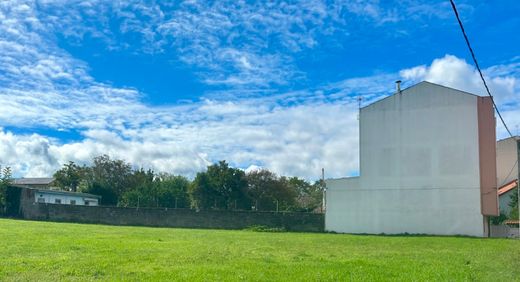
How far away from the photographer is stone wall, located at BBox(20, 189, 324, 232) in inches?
1655

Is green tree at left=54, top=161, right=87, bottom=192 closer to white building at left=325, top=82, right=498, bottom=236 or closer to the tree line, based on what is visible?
the tree line

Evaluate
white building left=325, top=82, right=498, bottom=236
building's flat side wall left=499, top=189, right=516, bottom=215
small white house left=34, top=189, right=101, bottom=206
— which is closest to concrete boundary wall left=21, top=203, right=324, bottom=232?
white building left=325, top=82, right=498, bottom=236

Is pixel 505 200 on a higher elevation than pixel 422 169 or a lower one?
lower

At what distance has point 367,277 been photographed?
10586 millimetres

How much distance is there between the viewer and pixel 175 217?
4447cm

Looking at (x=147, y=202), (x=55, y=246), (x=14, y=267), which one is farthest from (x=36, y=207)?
(x=14, y=267)

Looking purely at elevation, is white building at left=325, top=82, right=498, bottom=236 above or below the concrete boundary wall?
above

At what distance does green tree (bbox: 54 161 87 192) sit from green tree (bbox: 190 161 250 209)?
26003 millimetres

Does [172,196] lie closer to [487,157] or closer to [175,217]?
[175,217]

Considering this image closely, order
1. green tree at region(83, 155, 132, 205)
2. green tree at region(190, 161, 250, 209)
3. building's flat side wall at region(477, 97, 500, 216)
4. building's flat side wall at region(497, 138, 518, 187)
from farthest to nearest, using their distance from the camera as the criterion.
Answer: green tree at region(83, 155, 132, 205) → green tree at region(190, 161, 250, 209) → building's flat side wall at region(497, 138, 518, 187) → building's flat side wall at region(477, 97, 500, 216)

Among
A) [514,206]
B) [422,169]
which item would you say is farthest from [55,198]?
[514,206]

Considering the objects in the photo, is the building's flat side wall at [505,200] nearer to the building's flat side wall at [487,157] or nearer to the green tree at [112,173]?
the building's flat side wall at [487,157]

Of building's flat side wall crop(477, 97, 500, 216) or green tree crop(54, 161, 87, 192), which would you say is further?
green tree crop(54, 161, 87, 192)

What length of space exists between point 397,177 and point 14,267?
32.1m
